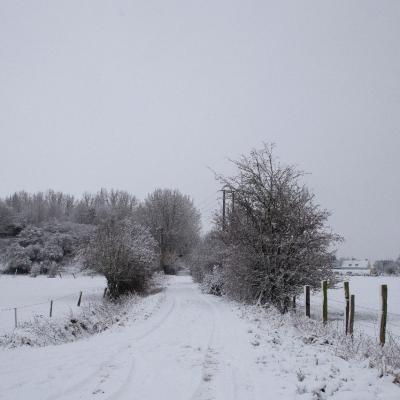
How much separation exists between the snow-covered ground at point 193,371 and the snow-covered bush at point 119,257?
18521mm

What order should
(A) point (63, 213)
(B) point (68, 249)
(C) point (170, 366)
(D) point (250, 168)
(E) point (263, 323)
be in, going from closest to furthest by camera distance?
(C) point (170, 366), (E) point (263, 323), (D) point (250, 168), (B) point (68, 249), (A) point (63, 213)

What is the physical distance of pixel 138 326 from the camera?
13164 millimetres

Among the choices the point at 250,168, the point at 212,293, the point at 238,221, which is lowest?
the point at 212,293

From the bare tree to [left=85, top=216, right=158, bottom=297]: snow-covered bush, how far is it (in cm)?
1213

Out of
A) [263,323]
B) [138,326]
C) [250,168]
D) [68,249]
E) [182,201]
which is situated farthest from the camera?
[182,201]

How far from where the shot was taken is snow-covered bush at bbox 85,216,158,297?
93.7 ft

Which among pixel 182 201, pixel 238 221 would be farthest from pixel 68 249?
A: pixel 238 221

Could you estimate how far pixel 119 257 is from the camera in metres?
28.8

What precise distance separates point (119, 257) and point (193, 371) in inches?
897

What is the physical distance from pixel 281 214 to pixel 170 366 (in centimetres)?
1152

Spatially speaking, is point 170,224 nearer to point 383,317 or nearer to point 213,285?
point 213,285

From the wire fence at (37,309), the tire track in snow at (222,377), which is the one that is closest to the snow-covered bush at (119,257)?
the wire fence at (37,309)

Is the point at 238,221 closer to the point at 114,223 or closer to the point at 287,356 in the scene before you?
the point at 287,356

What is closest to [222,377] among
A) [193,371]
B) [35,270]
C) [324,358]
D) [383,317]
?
[193,371]
